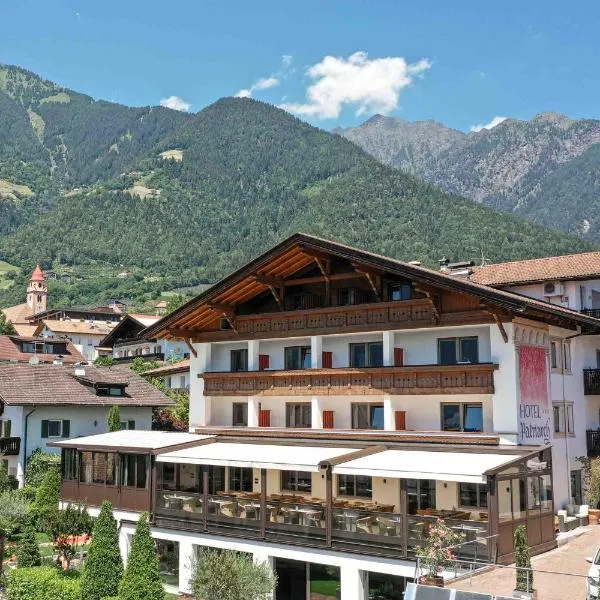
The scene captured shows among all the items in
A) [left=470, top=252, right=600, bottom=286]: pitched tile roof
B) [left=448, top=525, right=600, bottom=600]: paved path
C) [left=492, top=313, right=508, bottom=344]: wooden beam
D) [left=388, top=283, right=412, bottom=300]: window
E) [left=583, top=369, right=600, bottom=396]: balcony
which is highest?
[left=470, top=252, right=600, bottom=286]: pitched tile roof

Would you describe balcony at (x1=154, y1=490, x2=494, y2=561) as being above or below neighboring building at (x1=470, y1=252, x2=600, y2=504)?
below

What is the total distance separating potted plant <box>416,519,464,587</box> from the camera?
21.7 metres

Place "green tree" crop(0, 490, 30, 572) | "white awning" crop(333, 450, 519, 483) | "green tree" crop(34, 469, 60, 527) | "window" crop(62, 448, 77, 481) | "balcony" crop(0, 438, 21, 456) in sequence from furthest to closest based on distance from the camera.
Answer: "balcony" crop(0, 438, 21, 456) → "green tree" crop(34, 469, 60, 527) → "window" crop(62, 448, 77, 481) → "green tree" crop(0, 490, 30, 572) → "white awning" crop(333, 450, 519, 483)

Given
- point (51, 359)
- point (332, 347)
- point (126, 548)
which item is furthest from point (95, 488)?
point (51, 359)

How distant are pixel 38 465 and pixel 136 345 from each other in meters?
61.2

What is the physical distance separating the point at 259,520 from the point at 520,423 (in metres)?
10.2

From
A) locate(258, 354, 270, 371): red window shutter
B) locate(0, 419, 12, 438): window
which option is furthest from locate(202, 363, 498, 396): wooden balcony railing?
locate(0, 419, 12, 438): window

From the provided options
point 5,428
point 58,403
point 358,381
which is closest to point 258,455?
point 358,381

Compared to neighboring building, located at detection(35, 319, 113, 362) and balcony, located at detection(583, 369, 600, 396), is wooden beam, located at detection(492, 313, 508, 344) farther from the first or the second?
neighboring building, located at detection(35, 319, 113, 362)

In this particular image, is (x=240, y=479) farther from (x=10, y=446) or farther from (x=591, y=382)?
(x=10, y=446)

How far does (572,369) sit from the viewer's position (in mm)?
34875

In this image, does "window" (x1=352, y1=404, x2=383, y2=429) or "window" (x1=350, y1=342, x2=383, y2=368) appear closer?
"window" (x1=352, y1=404, x2=383, y2=429)

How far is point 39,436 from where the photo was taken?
4784 cm

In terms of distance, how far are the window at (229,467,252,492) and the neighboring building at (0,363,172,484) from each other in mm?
14190
